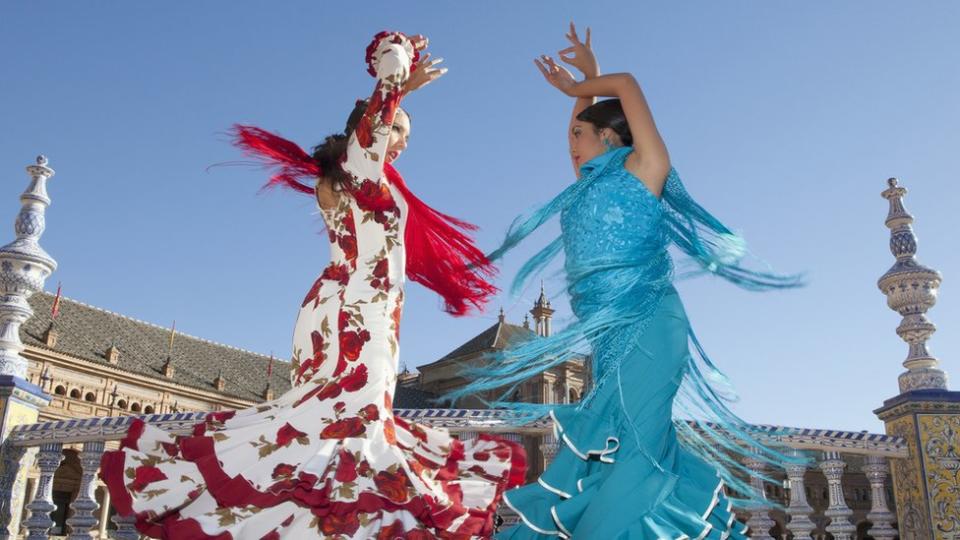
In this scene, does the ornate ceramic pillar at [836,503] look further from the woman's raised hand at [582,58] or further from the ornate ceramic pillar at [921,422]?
the woman's raised hand at [582,58]

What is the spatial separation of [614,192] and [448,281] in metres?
1.14

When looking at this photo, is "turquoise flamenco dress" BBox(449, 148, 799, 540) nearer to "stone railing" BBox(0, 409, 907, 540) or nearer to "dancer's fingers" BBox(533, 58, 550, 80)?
"dancer's fingers" BBox(533, 58, 550, 80)

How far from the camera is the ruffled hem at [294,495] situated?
2299mm

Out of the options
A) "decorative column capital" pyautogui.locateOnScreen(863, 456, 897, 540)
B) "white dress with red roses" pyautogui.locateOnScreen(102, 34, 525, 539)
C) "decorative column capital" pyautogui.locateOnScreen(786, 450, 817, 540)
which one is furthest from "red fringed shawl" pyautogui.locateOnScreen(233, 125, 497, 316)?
"decorative column capital" pyautogui.locateOnScreen(863, 456, 897, 540)

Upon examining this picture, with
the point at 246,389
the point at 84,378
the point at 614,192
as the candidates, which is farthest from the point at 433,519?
the point at 246,389

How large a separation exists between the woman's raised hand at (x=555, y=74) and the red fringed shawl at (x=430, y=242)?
751 millimetres

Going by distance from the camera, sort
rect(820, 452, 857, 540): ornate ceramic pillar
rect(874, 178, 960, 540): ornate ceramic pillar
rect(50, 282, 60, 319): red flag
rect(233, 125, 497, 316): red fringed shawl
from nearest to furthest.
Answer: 1. rect(233, 125, 497, 316): red fringed shawl
2. rect(820, 452, 857, 540): ornate ceramic pillar
3. rect(874, 178, 960, 540): ornate ceramic pillar
4. rect(50, 282, 60, 319): red flag

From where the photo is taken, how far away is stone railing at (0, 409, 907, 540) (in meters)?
4.03

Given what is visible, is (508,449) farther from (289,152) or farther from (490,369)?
(289,152)

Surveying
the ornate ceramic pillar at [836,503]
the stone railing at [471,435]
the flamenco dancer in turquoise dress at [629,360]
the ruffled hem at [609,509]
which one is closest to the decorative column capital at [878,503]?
the stone railing at [471,435]

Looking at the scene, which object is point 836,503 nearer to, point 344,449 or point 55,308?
point 344,449

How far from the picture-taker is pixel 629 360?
2.39m

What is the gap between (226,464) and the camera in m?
2.46

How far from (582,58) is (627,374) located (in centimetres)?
152
